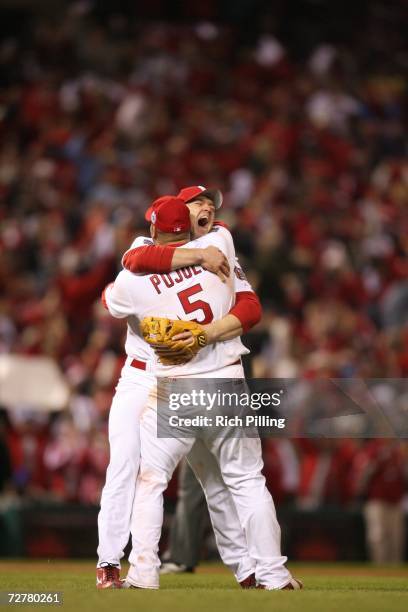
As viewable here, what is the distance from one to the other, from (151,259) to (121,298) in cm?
25

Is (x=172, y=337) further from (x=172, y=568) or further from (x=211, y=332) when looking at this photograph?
(x=172, y=568)

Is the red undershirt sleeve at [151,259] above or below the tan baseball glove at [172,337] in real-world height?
above

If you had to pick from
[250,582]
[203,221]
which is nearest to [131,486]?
[250,582]

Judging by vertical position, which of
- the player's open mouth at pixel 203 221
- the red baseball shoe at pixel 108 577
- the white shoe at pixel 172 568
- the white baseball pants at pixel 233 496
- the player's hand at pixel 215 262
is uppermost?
the player's open mouth at pixel 203 221

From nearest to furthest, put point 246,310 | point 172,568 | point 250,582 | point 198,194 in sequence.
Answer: point 246,310 → point 250,582 → point 198,194 → point 172,568

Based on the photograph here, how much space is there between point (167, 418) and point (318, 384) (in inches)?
32.0

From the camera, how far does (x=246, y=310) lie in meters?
5.76

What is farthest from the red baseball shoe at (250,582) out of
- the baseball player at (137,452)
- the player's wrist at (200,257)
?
the player's wrist at (200,257)

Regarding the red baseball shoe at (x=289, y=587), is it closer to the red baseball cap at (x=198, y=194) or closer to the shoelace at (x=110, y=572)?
the shoelace at (x=110, y=572)

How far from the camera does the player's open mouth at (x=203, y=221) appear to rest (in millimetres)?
6067

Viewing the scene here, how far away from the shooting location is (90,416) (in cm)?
1235

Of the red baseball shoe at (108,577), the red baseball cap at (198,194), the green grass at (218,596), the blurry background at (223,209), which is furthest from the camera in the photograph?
the blurry background at (223,209)

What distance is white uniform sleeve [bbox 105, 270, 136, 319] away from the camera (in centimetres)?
577

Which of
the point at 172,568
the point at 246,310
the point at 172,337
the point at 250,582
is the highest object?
the point at 246,310
